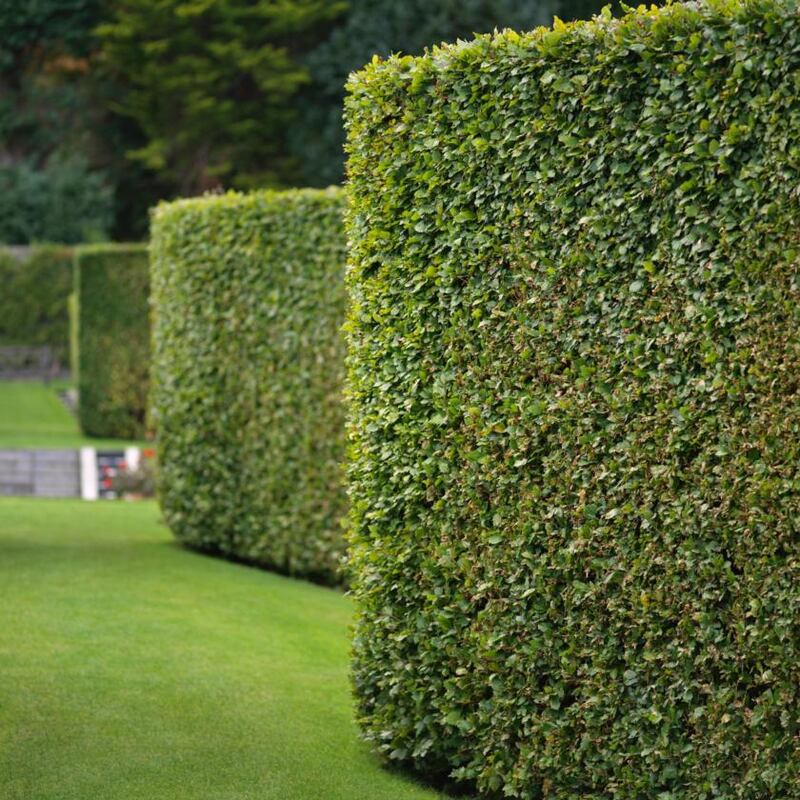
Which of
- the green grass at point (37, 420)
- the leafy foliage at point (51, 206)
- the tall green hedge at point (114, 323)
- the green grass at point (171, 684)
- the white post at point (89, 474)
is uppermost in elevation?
the leafy foliage at point (51, 206)

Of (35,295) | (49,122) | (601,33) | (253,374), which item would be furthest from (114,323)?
(49,122)

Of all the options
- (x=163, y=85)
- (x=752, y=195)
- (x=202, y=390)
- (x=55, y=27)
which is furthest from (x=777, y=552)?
(x=55, y=27)

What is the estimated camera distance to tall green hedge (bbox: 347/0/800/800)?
4566 millimetres

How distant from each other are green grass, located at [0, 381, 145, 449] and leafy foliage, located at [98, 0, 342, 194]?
12.4 meters

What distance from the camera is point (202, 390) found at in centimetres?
1173

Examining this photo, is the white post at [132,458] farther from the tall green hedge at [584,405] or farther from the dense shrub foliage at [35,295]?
the dense shrub foliage at [35,295]

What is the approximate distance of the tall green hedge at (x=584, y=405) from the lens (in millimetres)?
4566

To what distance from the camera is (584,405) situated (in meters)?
5.12

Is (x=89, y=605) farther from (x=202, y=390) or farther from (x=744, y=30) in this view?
(x=744, y=30)

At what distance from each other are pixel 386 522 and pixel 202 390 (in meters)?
5.97

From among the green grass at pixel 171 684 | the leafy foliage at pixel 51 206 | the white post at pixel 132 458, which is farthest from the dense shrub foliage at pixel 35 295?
the green grass at pixel 171 684

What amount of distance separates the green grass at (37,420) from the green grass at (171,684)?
33.7 feet

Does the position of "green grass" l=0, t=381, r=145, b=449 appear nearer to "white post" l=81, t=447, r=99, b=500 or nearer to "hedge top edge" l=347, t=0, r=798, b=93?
"white post" l=81, t=447, r=99, b=500

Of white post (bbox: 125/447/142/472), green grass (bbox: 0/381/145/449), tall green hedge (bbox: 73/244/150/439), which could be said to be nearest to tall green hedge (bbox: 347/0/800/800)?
white post (bbox: 125/447/142/472)
